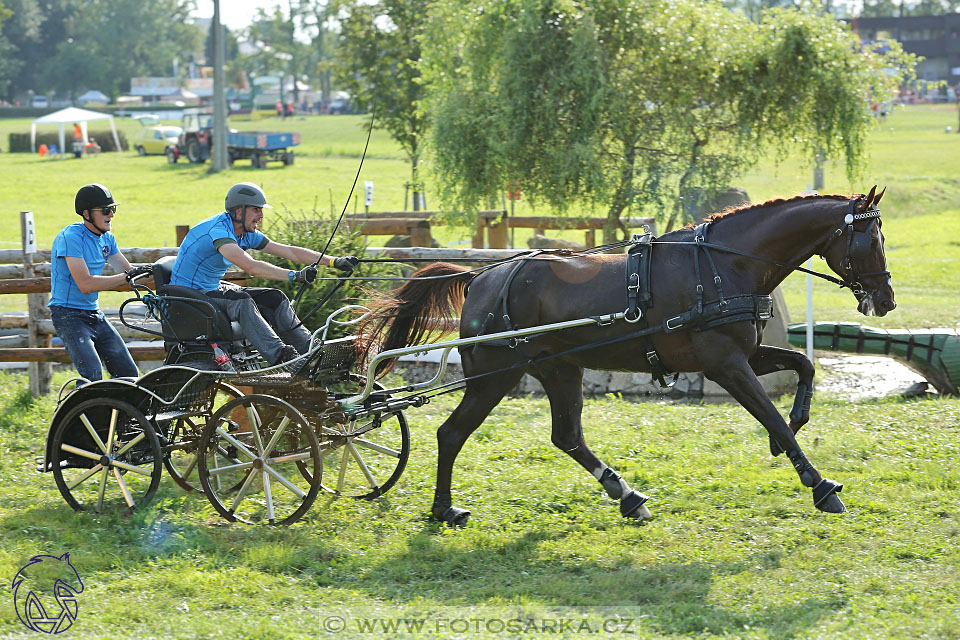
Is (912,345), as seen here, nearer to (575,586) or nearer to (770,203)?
(770,203)

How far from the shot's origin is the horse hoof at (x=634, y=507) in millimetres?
6512

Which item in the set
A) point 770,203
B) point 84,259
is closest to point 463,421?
point 770,203

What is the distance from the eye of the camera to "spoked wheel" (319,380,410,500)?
675cm

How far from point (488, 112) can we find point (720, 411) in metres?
5.11

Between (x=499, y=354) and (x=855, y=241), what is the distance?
7.48 feet

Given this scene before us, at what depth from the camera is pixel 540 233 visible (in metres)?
19.5

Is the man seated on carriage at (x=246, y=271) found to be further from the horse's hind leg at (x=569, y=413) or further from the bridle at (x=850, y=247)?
the bridle at (x=850, y=247)

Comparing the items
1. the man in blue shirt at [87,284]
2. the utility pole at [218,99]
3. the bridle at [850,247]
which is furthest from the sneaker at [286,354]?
the utility pole at [218,99]

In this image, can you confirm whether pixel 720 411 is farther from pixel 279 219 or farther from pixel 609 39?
pixel 609 39

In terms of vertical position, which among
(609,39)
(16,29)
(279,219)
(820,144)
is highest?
(16,29)

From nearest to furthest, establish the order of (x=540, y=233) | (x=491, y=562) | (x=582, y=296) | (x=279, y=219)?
(x=491, y=562) < (x=582, y=296) < (x=279, y=219) < (x=540, y=233)

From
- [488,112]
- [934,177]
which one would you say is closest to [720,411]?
[488,112]

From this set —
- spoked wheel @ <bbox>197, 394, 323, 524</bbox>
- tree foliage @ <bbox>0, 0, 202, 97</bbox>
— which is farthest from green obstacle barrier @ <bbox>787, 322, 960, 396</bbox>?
tree foliage @ <bbox>0, 0, 202, 97</bbox>

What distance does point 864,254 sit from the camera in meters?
6.04
